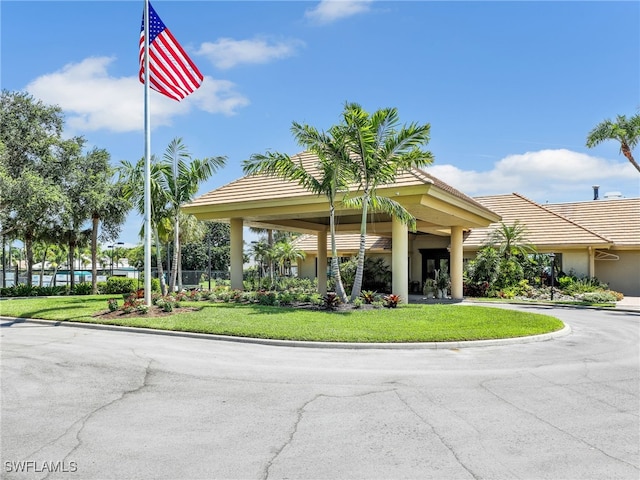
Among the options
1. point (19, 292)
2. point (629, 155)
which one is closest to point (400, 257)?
point (629, 155)

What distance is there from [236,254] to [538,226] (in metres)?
19.4

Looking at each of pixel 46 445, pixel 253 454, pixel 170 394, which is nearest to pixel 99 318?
pixel 170 394

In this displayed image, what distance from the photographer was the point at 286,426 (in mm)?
5844

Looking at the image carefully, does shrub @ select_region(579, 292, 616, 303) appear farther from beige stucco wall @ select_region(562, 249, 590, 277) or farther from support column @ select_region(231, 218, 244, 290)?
support column @ select_region(231, 218, 244, 290)

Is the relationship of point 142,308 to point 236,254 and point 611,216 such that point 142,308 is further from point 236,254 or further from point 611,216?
point 611,216

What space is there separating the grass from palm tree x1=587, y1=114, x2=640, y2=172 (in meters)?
11.3

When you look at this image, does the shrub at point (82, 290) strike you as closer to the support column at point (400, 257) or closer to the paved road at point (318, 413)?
the support column at point (400, 257)

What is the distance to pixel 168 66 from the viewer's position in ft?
51.6

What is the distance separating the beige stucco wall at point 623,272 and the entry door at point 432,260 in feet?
29.9

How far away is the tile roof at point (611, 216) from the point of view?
29.6 m

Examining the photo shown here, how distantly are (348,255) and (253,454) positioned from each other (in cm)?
3376

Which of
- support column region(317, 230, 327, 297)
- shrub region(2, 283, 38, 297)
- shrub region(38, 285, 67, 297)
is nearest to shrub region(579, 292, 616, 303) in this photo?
support column region(317, 230, 327, 297)

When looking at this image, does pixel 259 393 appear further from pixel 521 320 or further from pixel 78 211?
pixel 78 211

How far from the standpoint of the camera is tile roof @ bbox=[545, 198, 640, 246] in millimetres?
29567
